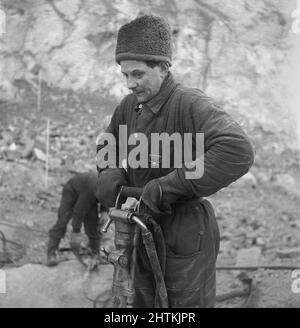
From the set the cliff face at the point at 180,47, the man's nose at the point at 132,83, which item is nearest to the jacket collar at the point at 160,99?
the man's nose at the point at 132,83

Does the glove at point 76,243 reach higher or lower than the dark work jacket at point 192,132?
lower

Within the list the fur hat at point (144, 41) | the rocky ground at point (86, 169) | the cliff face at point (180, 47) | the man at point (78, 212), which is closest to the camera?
the fur hat at point (144, 41)

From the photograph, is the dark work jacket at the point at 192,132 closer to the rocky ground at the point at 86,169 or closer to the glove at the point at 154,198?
the glove at the point at 154,198

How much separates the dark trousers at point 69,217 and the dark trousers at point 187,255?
354cm

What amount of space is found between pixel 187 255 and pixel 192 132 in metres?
0.57

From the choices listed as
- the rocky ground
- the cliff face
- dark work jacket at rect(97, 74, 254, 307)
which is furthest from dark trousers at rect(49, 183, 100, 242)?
the cliff face

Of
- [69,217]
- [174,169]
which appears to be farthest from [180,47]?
[174,169]

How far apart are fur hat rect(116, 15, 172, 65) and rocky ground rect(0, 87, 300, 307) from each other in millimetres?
3351

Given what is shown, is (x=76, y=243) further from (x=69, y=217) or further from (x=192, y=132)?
(x=192, y=132)

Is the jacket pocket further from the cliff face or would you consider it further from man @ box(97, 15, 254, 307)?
the cliff face

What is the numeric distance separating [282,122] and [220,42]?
6.21 ft

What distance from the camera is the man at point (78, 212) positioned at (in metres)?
5.79

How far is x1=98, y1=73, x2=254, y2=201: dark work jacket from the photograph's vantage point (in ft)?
7.28
